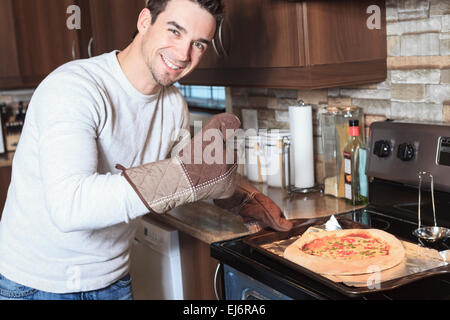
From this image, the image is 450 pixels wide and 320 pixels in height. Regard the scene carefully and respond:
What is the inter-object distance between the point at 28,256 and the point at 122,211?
521 millimetres

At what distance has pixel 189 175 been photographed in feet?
4.00

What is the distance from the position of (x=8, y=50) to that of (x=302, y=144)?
212 cm

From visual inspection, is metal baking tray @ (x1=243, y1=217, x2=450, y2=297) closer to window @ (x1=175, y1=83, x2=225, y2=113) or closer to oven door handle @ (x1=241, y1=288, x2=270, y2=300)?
oven door handle @ (x1=241, y1=288, x2=270, y2=300)

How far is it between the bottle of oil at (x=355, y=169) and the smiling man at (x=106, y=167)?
412mm

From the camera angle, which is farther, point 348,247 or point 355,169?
point 355,169

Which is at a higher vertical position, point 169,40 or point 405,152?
point 169,40

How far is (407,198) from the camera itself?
167cm

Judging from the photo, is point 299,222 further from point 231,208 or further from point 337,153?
point 337,153

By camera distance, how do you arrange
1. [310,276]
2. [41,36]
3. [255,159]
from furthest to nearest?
[41,36] < [255,159] < [310,276]

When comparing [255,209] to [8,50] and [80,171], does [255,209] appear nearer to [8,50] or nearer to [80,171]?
[80,171]

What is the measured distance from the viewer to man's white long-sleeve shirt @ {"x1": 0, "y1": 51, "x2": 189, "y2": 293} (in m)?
1.15

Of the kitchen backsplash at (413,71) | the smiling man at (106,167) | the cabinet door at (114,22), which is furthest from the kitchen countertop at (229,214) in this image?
the cabinet door at (114,22)
